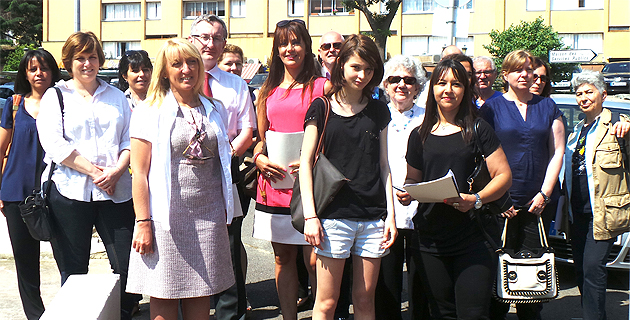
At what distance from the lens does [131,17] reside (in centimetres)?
4803

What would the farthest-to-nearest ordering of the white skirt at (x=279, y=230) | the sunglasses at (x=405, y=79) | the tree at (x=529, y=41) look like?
the tree at (x=529, y=41) < the sunglasses at (x=405, y=79) < the white skirt at (x=279, y=230)

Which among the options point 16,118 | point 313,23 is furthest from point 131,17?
point 16,118

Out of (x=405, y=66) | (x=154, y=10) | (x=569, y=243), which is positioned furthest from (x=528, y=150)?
(x=154, y=10)

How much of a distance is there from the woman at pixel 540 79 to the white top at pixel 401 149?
0.97 meters

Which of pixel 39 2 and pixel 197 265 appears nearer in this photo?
pixel 197 265

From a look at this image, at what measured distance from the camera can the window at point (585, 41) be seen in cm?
3950

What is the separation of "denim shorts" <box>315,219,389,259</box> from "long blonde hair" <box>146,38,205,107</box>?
3.76ft

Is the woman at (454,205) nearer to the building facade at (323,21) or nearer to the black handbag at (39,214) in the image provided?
the black handbag at (39,214)

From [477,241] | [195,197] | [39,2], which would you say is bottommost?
[477,241]

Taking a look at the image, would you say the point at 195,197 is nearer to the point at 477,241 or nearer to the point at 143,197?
the point at 143,197

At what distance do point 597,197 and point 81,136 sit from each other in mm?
3411

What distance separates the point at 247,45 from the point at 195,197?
4160 centimetres

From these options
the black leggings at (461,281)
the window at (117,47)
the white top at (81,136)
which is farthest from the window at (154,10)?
the black leggings at (461,281)

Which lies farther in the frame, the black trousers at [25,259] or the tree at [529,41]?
the tree at [529,41]
